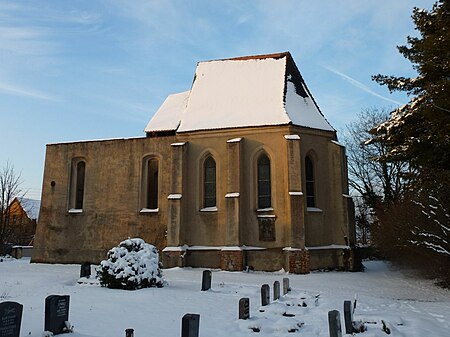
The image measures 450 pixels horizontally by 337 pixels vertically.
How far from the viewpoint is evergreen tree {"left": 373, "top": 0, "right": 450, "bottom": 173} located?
12.7 meters

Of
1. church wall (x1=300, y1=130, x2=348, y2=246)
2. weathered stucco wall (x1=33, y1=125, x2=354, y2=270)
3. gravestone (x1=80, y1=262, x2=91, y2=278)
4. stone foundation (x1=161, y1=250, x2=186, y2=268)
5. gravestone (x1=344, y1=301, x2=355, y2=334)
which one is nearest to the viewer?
gravestone (x1=344, y1=301, x2=355, y2=334)

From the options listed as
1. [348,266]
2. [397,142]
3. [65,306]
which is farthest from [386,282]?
[65,306]

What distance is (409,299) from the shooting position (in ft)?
41.4

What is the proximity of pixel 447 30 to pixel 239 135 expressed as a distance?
1116cm

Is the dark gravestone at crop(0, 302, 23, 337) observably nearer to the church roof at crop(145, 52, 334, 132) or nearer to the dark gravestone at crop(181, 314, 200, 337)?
the dark gravestone at crop(181, 314, 200, 337)

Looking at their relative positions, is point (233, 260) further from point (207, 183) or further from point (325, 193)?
point (325, 193)

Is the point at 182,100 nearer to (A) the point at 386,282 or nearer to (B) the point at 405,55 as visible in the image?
(B) the point at 405,55

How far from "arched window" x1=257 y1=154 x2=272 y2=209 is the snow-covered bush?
7921mm

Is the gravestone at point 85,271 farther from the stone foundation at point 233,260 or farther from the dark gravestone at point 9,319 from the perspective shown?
the dark gravestone at point 9,319

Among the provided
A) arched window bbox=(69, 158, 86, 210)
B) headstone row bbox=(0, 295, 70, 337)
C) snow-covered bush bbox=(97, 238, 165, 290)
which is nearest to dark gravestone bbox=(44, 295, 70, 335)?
headstone row bbox=(0, 295, 70, 337)

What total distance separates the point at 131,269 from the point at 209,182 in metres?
9.23

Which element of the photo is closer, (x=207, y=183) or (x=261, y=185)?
(x=261, y=185)

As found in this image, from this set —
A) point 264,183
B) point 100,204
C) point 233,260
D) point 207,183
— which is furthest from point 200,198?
point 100,204

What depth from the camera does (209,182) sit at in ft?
72.0
